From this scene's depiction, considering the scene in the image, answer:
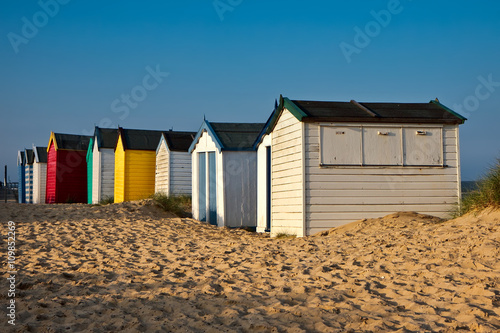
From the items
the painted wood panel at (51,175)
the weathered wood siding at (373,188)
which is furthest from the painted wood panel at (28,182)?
the weathered wood siding at (373,188)

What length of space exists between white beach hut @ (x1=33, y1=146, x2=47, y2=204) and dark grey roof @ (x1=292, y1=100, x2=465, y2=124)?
22573mm

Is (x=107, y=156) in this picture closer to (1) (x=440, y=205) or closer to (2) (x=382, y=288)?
(1) (x=440, y=205)

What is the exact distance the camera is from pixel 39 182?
101 feet

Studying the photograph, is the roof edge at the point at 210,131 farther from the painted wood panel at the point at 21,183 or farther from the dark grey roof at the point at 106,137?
the painted wood panel at the point at 21,183

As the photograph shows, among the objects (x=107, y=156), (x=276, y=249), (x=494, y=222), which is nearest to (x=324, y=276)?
(x=276, y=249)

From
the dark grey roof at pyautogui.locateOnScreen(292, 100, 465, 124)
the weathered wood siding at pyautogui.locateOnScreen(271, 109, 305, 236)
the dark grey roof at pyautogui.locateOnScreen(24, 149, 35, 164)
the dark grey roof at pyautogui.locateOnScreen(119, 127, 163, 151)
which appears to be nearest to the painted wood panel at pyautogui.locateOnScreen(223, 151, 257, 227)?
the weathered wood siding at pyautogui.locateOnScreen(271, 109, 305, 236)

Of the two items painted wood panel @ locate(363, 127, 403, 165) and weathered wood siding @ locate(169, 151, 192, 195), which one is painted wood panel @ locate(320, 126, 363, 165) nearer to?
painted wood panel @ locate(363, 127, 403, 165)

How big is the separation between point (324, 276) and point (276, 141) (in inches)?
270

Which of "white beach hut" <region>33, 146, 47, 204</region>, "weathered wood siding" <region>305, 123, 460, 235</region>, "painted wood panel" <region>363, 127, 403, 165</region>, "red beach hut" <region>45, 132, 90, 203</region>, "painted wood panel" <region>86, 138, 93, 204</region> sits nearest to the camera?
"weathered wood siding" <region>305, 123, 460, 235</region>

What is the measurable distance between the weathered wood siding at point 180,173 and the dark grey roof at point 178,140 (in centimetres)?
22

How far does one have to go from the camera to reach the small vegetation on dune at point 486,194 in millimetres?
9797

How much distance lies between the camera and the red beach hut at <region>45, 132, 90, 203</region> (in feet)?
91.6

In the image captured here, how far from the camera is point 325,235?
37.3ft

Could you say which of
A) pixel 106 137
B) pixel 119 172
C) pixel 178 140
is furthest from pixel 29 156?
pixel 178 140
